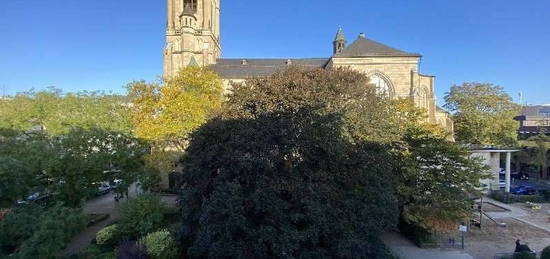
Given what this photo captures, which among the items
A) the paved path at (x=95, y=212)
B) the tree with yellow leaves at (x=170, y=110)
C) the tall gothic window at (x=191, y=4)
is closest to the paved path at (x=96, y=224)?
the paved path at (x=95, y=212)

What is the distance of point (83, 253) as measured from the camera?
12.0 meters

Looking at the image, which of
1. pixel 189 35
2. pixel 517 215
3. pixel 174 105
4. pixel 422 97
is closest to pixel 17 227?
pixel 174 105

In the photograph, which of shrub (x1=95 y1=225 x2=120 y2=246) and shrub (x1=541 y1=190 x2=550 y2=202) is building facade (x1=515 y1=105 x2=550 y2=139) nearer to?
shrub (x1=541 y1=190 x2=550 y2=202)

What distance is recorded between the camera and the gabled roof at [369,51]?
33.9m

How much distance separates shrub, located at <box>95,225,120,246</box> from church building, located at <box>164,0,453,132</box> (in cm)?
2176

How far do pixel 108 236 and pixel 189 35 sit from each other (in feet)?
115

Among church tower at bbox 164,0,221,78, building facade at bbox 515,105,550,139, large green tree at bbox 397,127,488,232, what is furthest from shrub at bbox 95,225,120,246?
building facade at bbox 515,105,550,139

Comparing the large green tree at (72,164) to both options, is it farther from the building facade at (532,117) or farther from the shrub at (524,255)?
the building facade at (532,117)

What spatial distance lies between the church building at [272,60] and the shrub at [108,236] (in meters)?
21.8

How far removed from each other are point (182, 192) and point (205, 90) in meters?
11.9

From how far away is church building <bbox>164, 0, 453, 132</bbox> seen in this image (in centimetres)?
3412

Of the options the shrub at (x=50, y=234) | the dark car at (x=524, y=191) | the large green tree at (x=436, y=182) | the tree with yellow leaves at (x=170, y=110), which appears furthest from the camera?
the dark car at (x=524, y=191)

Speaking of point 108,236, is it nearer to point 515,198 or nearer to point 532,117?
point 515,198

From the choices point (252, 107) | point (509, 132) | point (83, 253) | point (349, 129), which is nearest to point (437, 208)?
point (349, 129)
